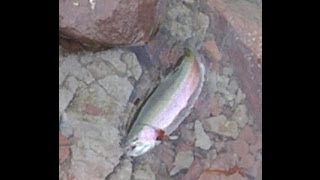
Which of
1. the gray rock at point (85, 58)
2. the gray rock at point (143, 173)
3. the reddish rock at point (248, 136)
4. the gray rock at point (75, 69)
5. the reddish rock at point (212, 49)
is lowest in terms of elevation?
the gray rock at point (143, 173)

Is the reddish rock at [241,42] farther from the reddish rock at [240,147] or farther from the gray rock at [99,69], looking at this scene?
the gray rock at [99,69]

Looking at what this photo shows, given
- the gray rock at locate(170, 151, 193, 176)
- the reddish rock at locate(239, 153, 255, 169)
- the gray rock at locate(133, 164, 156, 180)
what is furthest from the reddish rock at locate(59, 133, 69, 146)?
the reddish rock at locate(239, 153, 255, 169)

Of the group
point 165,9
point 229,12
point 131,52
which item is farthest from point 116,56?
point 229,12

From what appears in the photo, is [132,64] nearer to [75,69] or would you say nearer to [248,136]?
[75,69]

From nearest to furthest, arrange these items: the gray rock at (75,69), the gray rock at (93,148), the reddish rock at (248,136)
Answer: the gray rock at (93,148) < the gray rock at (75,69) < the reddish rock at (248,136)

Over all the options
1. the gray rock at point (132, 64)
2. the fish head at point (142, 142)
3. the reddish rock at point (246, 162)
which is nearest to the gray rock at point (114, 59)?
the gray rock at point (132, 64)
